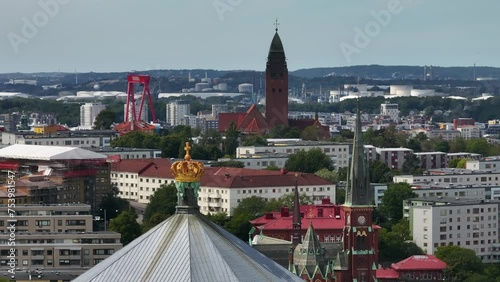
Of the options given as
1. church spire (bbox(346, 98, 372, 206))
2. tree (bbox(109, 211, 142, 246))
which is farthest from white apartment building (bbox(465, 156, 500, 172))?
church spire (bbox(346, 98, 372, 206))

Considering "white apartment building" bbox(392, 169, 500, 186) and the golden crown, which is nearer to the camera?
the golden crown

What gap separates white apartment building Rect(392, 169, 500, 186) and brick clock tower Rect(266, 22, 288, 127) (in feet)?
108

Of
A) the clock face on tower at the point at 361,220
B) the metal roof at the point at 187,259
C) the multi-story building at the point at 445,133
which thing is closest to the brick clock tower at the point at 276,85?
the multi-story building at the point at 445,133

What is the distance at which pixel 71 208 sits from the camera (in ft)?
206

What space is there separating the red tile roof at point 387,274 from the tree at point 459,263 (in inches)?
108

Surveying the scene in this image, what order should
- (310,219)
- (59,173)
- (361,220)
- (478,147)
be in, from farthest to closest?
(478,147), (59,173), (310,219), (361,220)

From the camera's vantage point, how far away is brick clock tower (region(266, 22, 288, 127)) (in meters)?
134

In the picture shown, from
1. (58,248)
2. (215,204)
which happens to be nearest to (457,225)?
(215,204)

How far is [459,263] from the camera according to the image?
2761 inches

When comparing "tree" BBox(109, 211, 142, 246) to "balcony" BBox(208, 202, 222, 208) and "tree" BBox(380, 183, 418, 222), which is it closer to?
"balcony" BBox(208, 202, 222, 208)

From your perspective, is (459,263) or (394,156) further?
(394,156)

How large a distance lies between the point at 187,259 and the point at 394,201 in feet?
228

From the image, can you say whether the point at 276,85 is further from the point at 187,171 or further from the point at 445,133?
the point at 187,171

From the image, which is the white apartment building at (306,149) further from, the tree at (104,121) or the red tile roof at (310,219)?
the red tile roof at (310,219)
